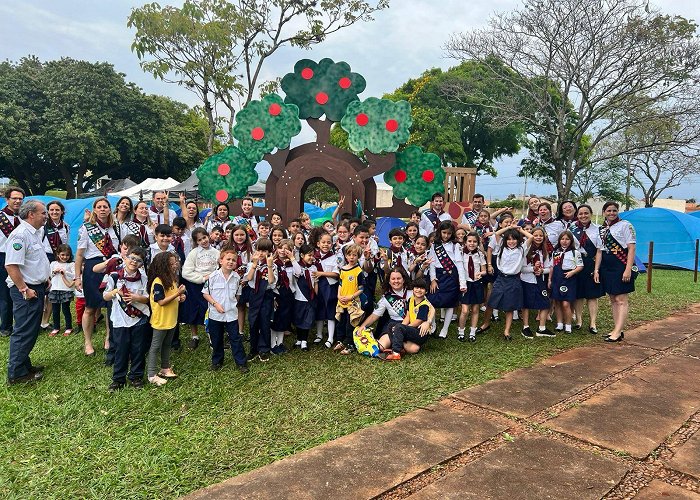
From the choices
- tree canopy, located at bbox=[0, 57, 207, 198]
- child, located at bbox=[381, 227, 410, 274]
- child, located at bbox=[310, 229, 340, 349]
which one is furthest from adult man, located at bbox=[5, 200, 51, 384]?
tree canopy, located at bbox=[0, 57, 207, 198]

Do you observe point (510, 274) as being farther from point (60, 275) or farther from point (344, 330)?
point (60, 275)

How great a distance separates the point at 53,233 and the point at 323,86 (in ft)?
13.8

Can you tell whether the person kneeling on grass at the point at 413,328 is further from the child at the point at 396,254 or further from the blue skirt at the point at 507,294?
the blue skirt at the point at 507,294

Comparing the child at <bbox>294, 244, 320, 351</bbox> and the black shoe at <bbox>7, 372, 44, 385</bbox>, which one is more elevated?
the child at <bbox>294, 244, 320, 351</bbox>

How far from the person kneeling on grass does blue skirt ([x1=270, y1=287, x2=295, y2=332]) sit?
939 millimetres

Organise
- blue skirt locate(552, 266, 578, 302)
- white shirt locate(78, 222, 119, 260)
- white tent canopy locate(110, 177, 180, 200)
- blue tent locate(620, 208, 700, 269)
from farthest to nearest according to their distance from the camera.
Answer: white tent canopy locate(110, 177, 180, 200)
blue tent locate(620, 208, 700, 269)
blue skirt locate(552, 266, 578, 302)
white shirt locate(78, 222, 119, 260)

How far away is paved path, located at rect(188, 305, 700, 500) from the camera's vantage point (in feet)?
8.33

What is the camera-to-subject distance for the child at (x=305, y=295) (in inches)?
197

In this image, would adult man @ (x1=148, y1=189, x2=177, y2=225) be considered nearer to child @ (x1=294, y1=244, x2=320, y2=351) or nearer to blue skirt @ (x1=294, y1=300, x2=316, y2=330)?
child @ (x1=294, y1=244, x2=320, y2=351)

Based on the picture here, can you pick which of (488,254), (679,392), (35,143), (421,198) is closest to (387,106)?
(421,198)

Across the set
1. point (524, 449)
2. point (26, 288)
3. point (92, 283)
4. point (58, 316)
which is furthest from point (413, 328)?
point (58, 316)

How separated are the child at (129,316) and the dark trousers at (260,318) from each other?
0.98 m

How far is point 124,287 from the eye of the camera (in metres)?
3.95

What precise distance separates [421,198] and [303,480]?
5551mm
